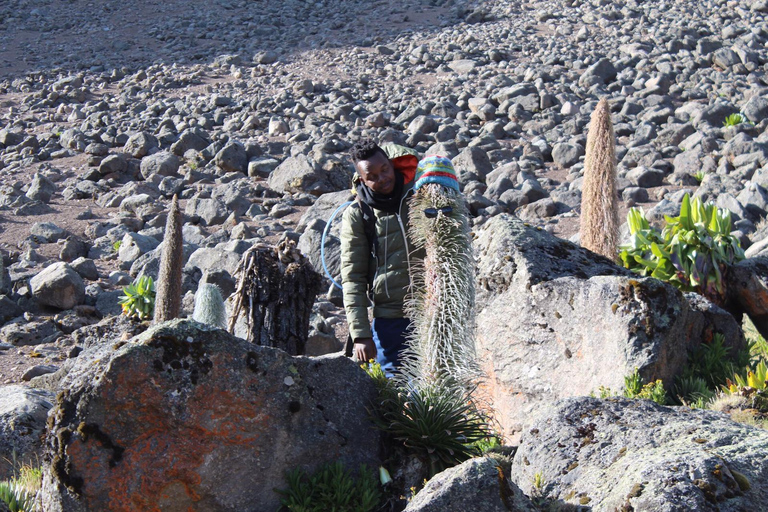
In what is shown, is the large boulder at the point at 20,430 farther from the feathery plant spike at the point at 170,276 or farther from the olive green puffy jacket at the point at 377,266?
the olive green puffy jacket at the point at 377,266

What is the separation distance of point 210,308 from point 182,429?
2.65 metres

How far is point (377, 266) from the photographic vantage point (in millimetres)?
4227

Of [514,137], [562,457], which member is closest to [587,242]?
[562,457]

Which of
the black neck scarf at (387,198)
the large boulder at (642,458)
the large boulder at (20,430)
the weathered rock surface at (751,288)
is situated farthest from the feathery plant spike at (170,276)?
the weathered rock surface at (751,288)

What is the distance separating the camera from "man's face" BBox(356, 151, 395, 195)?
12.9ft

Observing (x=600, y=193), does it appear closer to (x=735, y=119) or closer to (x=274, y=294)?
(x=274, y=294)

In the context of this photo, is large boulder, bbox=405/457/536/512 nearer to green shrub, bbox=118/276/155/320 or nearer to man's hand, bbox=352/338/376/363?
man's hand, bbox=352/338/376/363

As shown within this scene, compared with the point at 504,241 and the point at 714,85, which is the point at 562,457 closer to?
the point at 504,241

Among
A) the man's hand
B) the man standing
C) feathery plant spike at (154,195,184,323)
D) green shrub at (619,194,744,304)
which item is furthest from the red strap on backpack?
green shrub at (619,194,744,304)

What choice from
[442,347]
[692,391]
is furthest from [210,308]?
[692,391]

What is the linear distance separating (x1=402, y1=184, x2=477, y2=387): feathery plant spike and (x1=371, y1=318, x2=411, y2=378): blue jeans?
0.72 m

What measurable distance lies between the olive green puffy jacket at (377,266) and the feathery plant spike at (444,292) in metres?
0.58

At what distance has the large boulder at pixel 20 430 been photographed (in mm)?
5043

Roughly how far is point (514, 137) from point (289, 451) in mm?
12545
